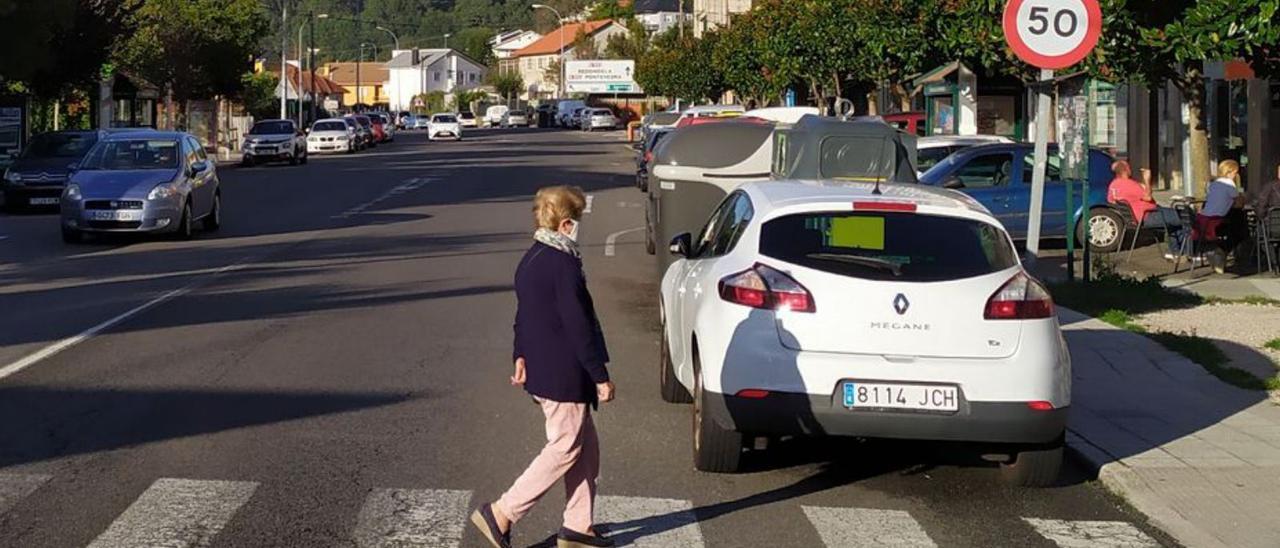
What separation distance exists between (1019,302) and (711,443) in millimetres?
1729

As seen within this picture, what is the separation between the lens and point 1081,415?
1066 cm

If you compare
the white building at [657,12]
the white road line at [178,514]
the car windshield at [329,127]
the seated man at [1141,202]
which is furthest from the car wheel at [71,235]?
the white building at [657,12]

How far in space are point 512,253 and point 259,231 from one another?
5328 mm

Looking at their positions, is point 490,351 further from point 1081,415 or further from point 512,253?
point 512,253

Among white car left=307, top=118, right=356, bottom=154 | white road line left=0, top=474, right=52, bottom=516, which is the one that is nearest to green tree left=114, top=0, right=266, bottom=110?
white car left=307, top=118, right=356, bottom=154

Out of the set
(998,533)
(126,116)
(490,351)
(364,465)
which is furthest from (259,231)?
(126,116)

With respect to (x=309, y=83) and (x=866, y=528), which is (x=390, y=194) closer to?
(x=866, y=528)

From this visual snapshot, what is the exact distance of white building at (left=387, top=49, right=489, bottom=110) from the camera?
591 feet

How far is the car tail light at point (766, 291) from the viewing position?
27.3 feet

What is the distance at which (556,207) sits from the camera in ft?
22.8

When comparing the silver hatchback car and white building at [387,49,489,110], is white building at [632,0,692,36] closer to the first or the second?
white building at [387,49,489,110]

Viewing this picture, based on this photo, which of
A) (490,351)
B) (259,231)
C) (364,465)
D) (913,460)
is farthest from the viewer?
(259,231)

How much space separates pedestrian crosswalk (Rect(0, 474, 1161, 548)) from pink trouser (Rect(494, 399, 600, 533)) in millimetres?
420

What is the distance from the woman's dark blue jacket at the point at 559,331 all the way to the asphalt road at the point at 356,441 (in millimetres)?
924
